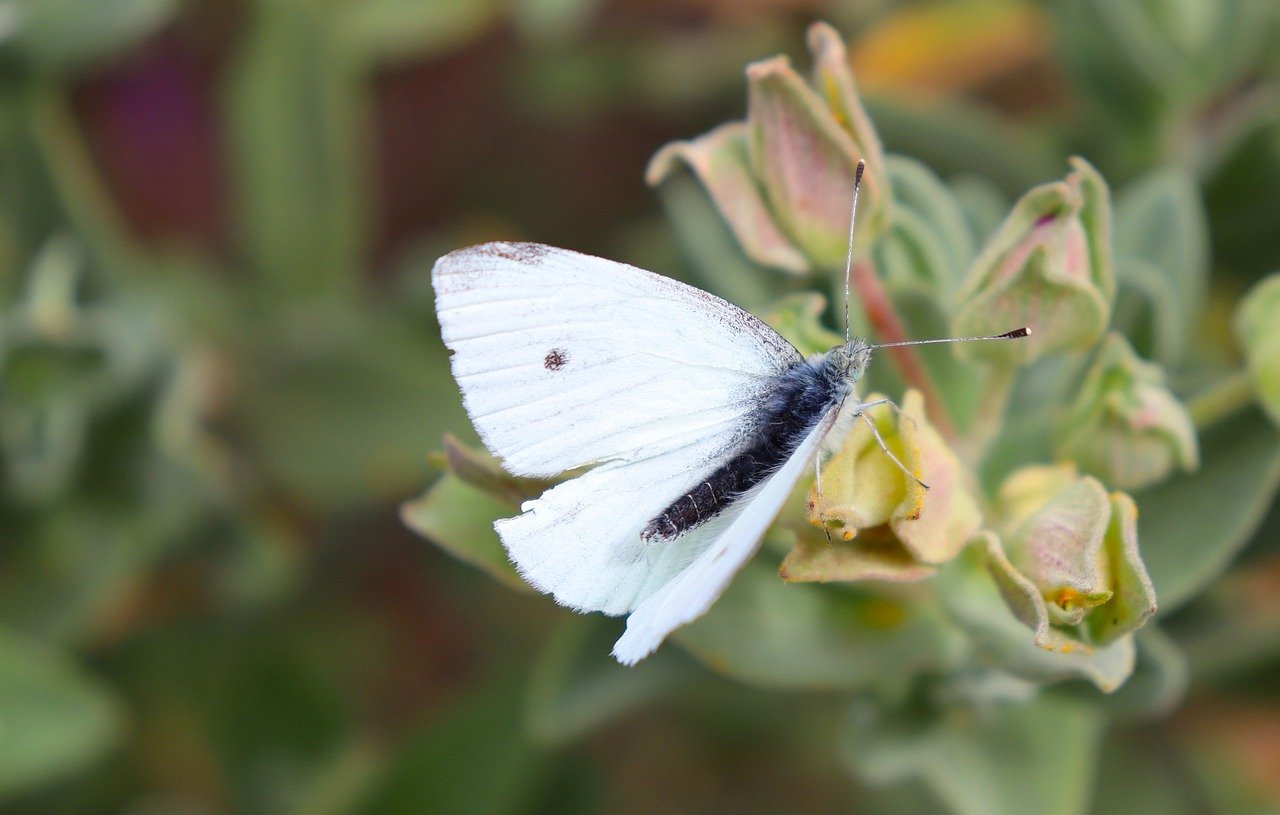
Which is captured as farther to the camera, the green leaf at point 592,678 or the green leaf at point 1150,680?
the green leaf at point 592,678

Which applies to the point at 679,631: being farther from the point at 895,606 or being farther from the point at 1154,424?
the point at 1154,424

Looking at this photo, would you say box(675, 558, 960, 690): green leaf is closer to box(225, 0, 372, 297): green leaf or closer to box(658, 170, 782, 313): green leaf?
box(658, 170, 782, 313): green leaf

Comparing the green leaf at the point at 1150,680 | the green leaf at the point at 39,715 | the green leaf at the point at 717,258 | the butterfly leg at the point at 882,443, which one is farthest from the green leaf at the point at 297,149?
the green leaf at the point at 1150,680

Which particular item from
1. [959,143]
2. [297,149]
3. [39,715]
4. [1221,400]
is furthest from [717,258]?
[39,715]

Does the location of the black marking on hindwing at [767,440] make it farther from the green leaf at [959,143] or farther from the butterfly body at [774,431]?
the green leaf at [959,143]

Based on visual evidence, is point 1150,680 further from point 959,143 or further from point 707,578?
point 959,143

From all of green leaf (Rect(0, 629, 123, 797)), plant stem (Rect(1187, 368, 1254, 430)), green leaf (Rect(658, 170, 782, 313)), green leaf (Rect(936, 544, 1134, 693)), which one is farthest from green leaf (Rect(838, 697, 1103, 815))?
green leaf (Rect(0, 629, 123, 797))
